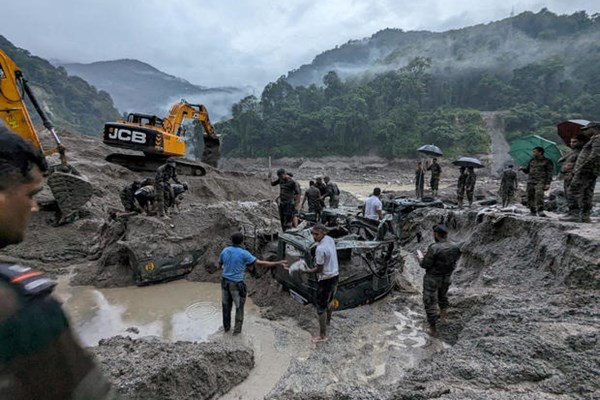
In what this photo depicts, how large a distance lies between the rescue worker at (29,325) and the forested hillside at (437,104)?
4879 centimetres

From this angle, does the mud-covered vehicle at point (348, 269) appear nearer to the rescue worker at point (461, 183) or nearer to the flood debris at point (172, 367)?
the flood debris at point (172, 367)

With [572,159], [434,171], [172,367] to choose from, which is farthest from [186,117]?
[572,159]

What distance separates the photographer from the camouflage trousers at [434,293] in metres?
5.22

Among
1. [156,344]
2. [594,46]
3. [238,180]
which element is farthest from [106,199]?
[594,46]

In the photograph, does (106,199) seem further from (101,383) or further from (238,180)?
(101,383)

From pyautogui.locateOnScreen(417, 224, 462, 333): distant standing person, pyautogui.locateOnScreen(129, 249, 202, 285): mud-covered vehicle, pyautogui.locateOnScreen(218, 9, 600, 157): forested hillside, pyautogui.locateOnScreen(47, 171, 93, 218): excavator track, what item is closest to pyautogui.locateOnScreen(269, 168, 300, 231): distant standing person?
pyautogui.locateOnScreen(129, 249, 202, 285): mud-covered vehicle

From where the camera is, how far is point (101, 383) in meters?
0.96

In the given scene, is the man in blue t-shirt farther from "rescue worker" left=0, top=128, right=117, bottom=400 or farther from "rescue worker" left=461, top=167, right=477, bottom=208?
"rescue worker" left=461, top=167, right=477, bottom=208

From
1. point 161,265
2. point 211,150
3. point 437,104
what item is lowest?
point 161,265

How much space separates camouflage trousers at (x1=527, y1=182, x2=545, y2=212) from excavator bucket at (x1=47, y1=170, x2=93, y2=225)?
10.2m

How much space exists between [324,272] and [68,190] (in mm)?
7313

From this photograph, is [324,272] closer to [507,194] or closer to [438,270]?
[438,270]

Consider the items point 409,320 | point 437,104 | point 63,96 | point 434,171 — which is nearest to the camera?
point 409,320

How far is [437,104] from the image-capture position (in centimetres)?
5919
